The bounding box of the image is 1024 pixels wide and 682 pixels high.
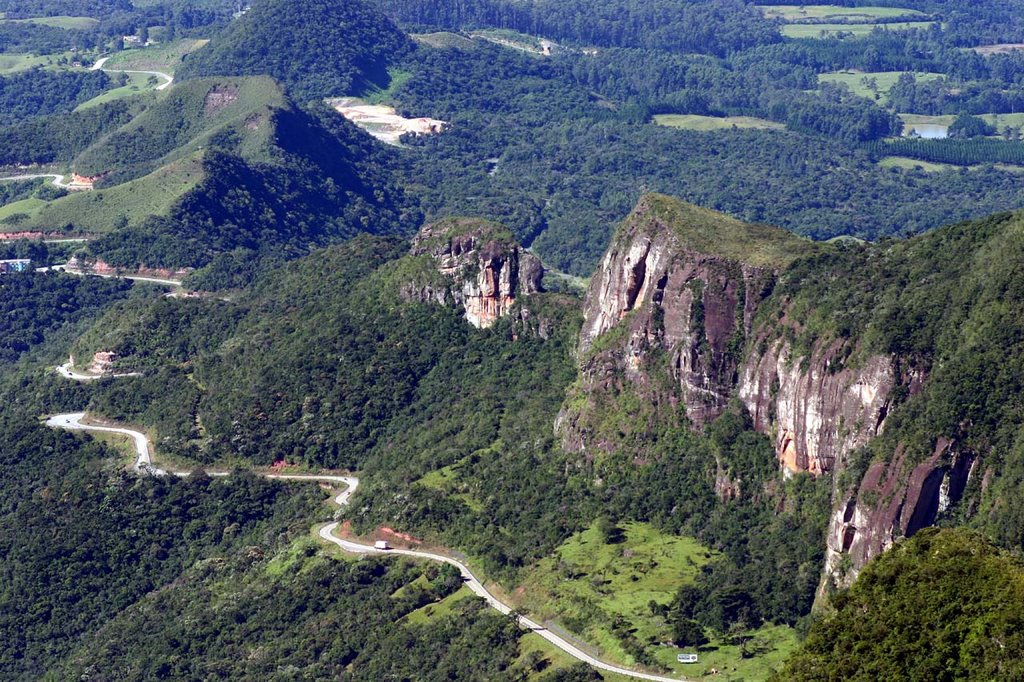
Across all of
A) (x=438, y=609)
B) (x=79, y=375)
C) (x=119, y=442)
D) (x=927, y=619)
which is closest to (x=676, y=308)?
(x=438, y=609)

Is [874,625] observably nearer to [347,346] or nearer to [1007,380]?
[1007,380]

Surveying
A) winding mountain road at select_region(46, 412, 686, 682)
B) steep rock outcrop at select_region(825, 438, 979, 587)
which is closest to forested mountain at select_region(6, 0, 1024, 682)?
steep rock outcrop at select_region(825, 438, 979, 587)

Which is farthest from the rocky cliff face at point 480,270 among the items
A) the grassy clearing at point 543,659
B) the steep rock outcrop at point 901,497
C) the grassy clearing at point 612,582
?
the steep rock outcrop at point 901,497

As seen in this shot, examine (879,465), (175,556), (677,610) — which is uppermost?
(879,465)

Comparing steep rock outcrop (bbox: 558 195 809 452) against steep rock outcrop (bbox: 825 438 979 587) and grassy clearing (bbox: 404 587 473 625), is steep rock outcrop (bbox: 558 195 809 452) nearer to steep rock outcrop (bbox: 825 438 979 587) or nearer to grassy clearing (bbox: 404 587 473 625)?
grassy clearing (bbox: 404 587 473 625)

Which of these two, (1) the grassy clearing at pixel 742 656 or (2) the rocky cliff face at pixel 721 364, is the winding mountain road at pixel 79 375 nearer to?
(2) the rocky cliff face at pixel 721 364

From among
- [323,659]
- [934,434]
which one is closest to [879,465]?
[934,434]
